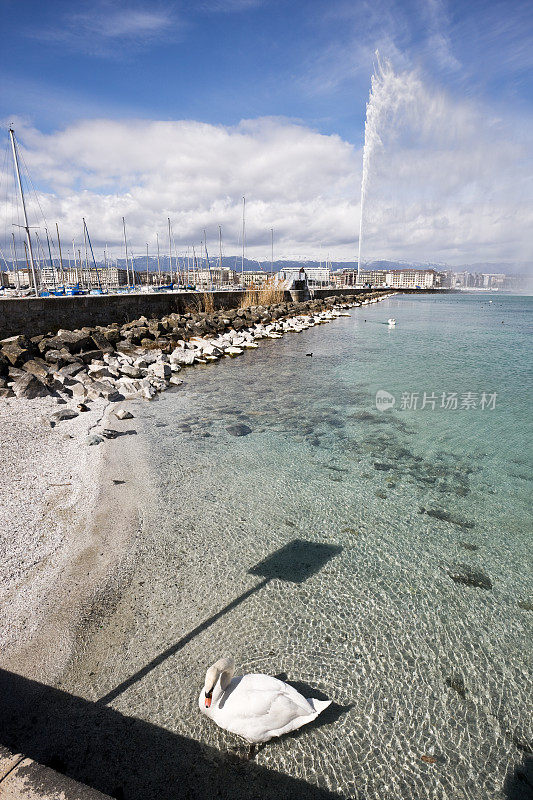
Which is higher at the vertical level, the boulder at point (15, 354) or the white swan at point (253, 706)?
the boulder at point (15, 354)

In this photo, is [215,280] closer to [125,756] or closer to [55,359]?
[55,359]

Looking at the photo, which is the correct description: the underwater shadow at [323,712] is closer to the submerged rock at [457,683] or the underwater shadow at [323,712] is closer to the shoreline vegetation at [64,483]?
the submerged rock at [457,683]

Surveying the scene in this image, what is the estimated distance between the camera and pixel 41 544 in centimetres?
541

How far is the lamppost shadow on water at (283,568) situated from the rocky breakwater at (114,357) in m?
7.34

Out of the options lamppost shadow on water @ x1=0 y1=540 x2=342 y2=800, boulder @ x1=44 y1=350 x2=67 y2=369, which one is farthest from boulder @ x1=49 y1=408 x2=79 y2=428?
lamppost shadow on water @ x1=0 y1=540 x2=342 y2=800

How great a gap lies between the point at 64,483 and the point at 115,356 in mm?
11498

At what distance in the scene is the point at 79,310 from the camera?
70.6 ft

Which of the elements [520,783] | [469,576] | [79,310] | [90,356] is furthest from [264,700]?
[79,310]

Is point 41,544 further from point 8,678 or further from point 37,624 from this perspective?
point 8,678

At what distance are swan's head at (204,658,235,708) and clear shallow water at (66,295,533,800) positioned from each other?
379 mm

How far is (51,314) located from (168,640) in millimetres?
19441

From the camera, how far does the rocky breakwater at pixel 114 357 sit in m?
12.8

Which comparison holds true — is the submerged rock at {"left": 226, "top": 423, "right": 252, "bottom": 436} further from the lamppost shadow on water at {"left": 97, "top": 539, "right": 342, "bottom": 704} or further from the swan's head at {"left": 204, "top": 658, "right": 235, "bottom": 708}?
the swan's head at {"left": 204, "top": 658, "right": 235, "bottom": 708}

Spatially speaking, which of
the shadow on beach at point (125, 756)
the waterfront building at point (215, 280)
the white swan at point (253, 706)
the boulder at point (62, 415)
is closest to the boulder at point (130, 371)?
the boulder at point (62, 415)
